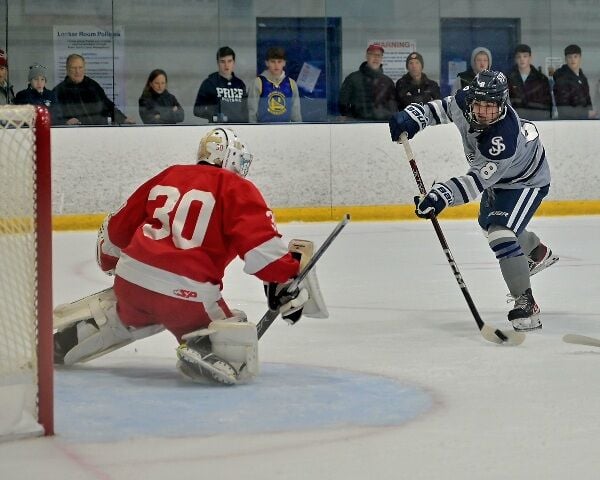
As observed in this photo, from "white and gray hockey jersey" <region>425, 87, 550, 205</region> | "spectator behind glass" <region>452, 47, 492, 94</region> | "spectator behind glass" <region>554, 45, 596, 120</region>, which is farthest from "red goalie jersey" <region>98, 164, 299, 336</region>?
"spectator behind glass" <region>554, 45, 596, 120</region>

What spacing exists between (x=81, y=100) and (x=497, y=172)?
3.89 meters

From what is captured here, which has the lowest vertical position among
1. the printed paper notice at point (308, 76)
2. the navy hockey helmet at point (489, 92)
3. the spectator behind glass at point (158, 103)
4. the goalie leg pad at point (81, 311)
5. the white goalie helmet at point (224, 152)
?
the goalie leg pad at point (81, 311)

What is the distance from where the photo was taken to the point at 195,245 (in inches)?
109

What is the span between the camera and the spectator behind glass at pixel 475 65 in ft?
25.3

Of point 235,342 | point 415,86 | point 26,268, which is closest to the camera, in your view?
point 26,268

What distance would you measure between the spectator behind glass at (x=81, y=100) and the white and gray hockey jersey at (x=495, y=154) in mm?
3399

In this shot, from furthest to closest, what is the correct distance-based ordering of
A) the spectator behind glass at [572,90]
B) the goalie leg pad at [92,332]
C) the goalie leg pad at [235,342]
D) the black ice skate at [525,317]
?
the spectator behind glass at [572,90]
the black ice skate at [525,317]
the goalie leg pad at [92,332]
the goalie leg pad at [235,342]

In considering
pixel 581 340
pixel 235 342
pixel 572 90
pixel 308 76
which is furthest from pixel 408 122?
pixel 572 90

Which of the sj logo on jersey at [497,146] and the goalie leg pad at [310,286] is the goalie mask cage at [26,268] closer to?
the goalie leg pad at [310,286]

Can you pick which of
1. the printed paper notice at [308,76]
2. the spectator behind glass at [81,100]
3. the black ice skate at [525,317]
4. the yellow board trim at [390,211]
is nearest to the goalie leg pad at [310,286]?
the black ice skate at [525,317]

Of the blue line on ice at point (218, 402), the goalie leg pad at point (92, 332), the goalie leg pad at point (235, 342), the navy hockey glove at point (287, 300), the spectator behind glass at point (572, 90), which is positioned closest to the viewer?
the blue line on ice at point (218, 402)

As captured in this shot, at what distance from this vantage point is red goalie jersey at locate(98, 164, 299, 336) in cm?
270

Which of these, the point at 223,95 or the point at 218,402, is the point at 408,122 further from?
the point at 223,95

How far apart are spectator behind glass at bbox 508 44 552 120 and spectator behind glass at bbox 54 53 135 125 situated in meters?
2.51
